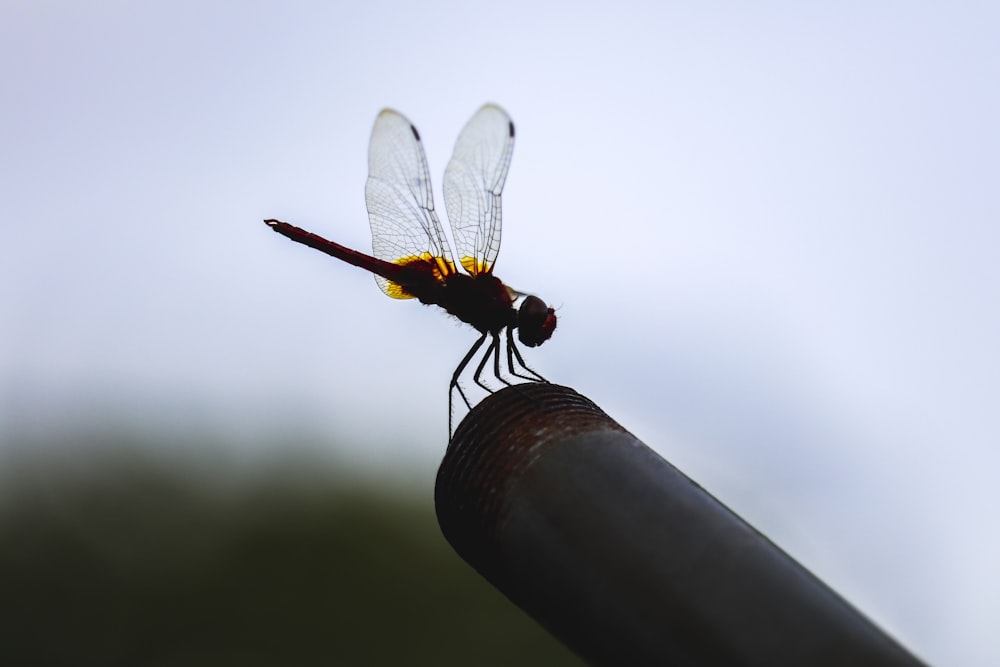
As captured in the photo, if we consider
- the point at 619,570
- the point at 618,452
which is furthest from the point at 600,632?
the point at 618,452

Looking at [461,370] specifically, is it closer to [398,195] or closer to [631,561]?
[398,195]

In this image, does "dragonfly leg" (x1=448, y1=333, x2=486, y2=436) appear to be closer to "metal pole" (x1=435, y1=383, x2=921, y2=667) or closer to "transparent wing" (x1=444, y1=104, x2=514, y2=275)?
"transparent wing" (x1=444, y1=104, x2=514, y2=275)

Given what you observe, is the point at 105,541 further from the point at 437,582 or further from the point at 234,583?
the point at 437,582

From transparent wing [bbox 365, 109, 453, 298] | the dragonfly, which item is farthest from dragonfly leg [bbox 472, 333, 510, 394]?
transparent wing [bbox 365, 109, 453, 298]

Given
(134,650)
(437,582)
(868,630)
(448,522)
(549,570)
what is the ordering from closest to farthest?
(868,630) < (549,570) < (448,522) < (134,650) < (437,582)

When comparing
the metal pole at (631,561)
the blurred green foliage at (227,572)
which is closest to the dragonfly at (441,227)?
the metal pole at (631,561)

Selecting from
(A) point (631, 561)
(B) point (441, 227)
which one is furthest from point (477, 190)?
(A) point (631, 561)
